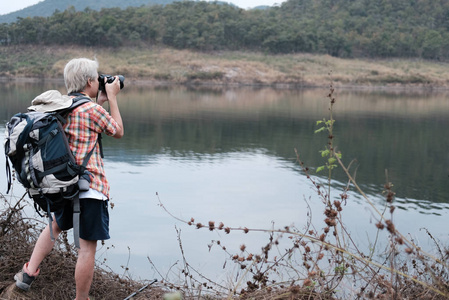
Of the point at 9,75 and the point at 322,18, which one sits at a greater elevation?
the point at 322,18

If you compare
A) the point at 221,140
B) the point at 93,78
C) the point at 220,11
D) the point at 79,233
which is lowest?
the point at 221,140

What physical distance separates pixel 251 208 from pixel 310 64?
6084 cm

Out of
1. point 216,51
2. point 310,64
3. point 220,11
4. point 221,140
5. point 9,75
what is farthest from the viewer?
point 220,11

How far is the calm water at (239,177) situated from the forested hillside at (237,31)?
46.0m

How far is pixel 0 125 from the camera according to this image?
17.7 metres

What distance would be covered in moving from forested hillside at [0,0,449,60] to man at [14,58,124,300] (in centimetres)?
6491

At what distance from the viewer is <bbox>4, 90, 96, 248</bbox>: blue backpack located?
2947 millimetres

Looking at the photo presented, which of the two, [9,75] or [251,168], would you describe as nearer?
[251,168]

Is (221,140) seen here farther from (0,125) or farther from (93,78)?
(93,78)

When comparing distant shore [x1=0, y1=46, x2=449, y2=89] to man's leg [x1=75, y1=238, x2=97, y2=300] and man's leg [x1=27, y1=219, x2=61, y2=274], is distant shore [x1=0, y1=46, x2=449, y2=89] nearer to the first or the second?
man's leg [x1=27, y1=219, x2=61, y2=274]

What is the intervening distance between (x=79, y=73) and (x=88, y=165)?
0.53 meters

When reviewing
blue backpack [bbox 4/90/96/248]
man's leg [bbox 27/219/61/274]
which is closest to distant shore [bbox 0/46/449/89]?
man's leg [bbox 27/219/61/274]

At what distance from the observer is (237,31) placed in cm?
8000

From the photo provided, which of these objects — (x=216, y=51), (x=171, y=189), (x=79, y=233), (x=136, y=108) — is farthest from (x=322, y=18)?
(x=79, y=233)
